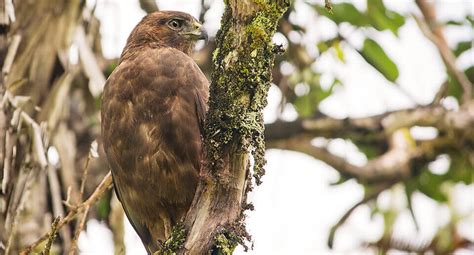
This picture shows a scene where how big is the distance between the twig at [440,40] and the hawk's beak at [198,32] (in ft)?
7.34

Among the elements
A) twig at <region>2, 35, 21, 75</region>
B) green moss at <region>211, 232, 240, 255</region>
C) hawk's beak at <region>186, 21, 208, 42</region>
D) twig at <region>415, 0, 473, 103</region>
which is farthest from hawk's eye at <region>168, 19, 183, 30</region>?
green moss at <region>211, 232, 240, 255</region>

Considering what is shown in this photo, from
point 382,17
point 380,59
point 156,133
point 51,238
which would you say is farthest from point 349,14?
point 51,238

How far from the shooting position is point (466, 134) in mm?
7109

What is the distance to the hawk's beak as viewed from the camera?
5.96 metres

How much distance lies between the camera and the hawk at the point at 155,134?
197 inches

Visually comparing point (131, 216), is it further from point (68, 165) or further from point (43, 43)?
point (43, 43)

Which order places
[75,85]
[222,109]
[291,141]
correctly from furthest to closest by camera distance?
[291,141] → [75,85] → [222,109]

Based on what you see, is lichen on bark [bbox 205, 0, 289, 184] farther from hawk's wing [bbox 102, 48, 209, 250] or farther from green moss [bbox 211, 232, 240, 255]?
hawk's wing [bbox 102, 48, 209, 250]

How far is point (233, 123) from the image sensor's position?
3.67m

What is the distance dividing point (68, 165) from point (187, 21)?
4.10 feet

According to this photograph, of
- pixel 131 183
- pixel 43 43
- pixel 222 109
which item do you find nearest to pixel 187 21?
pixel 43 43

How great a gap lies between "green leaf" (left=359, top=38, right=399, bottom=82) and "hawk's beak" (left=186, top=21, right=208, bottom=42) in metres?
1.51

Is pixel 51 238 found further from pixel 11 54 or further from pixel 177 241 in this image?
pixel 11 54

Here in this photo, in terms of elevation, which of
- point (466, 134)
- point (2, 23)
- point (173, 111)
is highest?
point (2, 23)
